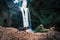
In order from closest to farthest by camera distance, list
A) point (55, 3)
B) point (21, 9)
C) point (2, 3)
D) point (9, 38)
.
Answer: point (55, 3) < point (9, 38) < point (2, 3) < point (21, 9)

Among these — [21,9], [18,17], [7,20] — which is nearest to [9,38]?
[7,20]

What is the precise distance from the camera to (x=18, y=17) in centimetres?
1184

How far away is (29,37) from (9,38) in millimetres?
692

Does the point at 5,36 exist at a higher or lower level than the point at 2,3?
lower

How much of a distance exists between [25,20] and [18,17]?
0.87m

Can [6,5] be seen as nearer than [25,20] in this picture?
Yes

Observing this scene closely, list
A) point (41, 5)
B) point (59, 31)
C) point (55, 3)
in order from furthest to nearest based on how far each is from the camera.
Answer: point (41, 5), point (55, 3), point (59, 31)

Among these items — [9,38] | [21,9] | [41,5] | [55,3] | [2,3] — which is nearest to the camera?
[55,3]

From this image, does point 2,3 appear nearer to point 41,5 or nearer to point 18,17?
point 18,17

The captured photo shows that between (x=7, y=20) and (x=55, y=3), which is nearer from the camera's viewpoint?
(x=55, y=3)

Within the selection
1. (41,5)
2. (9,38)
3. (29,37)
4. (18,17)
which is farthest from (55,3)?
(18,17)

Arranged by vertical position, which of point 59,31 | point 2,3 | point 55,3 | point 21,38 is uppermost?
point 2,3

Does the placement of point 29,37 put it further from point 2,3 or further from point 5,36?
point 2,3

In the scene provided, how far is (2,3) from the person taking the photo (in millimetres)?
10430
